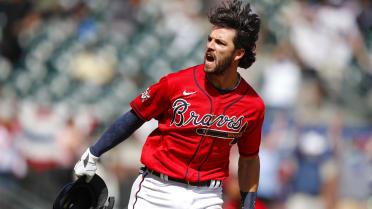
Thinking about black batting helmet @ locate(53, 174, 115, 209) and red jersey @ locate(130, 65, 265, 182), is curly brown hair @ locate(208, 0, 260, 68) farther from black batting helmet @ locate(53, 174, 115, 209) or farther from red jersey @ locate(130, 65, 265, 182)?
black batting helmet @ locate(53, 174, 115, 209)

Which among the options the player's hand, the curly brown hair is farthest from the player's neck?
the player's hand

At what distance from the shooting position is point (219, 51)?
11.1ft

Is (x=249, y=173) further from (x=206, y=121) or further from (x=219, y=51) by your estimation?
(x=219, y=51)

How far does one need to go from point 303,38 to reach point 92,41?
344 centimetres

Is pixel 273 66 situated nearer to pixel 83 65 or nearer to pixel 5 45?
pixel 83 65

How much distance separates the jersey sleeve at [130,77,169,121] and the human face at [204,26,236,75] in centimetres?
27

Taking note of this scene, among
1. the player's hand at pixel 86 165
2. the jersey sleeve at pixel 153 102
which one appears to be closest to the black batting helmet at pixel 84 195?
the player's hand at pixel 86 165

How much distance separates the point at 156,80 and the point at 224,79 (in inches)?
218

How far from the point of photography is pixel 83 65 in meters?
9.43

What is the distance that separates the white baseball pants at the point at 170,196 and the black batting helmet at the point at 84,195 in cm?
20

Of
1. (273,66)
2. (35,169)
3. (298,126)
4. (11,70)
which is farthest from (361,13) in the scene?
(11,70)

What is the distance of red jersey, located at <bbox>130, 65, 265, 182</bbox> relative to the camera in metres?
3.42

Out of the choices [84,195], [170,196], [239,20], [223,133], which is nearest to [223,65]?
[239,20]

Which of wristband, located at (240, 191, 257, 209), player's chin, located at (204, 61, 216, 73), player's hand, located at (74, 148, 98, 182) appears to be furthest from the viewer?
wristband, located at (240, 191, 257, 209)
